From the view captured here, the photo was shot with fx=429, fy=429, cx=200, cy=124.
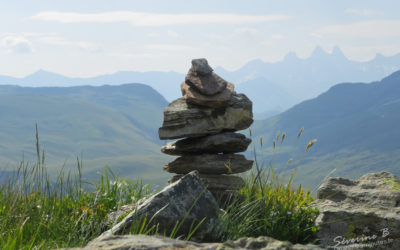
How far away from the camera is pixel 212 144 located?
11.3 m

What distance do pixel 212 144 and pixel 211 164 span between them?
1.76 feet

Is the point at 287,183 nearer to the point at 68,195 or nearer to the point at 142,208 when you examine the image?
the point at 142,208

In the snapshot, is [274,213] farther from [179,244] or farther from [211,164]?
[179,244]

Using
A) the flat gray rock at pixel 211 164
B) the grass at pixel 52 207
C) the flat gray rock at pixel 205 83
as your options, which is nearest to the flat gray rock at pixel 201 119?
the flat gray rock at pixel 205 83

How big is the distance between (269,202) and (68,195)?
4.61 m

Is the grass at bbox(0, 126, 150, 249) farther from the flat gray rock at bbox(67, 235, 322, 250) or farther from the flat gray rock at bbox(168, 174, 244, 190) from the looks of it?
the flat gray rock at bbox(168, 174, 244, 190)

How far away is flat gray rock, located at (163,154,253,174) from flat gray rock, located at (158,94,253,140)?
72 cm

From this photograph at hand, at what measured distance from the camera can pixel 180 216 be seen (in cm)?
632

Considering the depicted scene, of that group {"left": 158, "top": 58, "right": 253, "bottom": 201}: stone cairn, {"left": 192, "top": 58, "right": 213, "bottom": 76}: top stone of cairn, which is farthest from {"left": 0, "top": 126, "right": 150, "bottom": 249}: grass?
{"left": 192, "top": 58, "right": 213, "bottom": 76}: top stone of cairn

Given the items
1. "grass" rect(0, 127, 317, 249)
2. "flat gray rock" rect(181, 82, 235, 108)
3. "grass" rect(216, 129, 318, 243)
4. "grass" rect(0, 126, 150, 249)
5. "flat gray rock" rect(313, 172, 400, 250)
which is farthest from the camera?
"flat gray rock" rect(181, 82, 235, 108)

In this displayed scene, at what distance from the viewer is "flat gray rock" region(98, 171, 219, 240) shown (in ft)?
20.5

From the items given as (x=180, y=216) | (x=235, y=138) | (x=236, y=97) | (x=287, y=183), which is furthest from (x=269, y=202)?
(x=236, y=97)

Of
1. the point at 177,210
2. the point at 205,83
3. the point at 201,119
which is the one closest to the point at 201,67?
the point at 205,83

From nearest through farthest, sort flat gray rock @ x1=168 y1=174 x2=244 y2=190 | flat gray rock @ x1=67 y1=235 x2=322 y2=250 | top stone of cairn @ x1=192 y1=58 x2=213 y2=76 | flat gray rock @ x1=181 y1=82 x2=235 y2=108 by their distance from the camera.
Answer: flat gray rock @ x1=67 y1=235 x2=322 y2=250
flat gray rock @ x1=168 y1=174 x2=244 y2=190
flat gray rock @ x1=181 y1=82 x2=235 y2=108
top stone of cairn @ x1=192 y1=58 x2=213 y2=76
